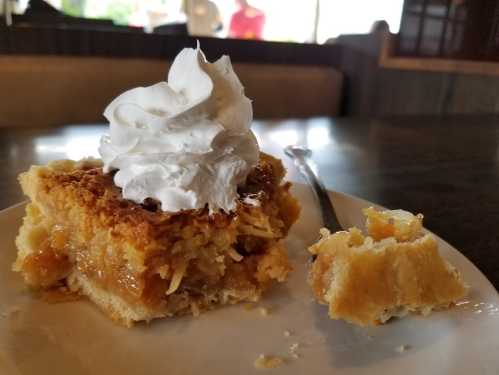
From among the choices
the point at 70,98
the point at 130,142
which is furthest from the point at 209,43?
the point at 130,142

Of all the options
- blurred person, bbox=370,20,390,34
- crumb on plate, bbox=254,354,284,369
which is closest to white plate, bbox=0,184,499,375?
crumb on plate, bbox=254,354,284,369

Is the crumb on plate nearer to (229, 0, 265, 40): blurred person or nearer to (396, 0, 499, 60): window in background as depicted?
(396, 0, 499, 60): window in background

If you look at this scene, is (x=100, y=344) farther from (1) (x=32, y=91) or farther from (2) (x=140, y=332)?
(1) (x=32, y=91)

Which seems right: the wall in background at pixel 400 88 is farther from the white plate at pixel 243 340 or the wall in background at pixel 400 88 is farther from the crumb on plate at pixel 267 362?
the crumb on plate at pixel 267 362

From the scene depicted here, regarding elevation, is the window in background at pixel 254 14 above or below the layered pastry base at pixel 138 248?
above

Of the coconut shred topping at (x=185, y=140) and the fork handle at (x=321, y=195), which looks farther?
the fork handle at (x=321, y=195)

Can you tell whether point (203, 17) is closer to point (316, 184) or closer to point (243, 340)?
point (316, 184)

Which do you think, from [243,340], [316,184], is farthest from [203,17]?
[243,340]

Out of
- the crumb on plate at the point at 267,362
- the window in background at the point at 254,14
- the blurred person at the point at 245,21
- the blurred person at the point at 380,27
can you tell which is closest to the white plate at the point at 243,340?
the crumb on plate at the point at 267,362

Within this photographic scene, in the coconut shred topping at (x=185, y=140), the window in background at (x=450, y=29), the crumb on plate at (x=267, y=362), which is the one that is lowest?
the crumb on plate at (x=267, y=362)
